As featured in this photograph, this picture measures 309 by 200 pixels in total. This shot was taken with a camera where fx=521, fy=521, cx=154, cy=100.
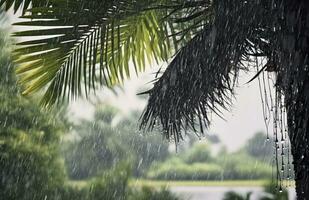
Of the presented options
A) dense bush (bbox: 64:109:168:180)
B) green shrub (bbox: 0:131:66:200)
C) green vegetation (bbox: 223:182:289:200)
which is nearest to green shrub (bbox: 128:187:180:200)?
green shrub (bbox: 0:131:66:200)

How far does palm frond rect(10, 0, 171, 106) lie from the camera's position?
7.80 feet

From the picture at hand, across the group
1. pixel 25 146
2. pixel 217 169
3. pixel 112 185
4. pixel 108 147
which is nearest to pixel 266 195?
pixel 112 185

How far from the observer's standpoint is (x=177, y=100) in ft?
8.30

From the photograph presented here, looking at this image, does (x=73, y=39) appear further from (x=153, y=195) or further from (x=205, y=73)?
(x=153, y=195)

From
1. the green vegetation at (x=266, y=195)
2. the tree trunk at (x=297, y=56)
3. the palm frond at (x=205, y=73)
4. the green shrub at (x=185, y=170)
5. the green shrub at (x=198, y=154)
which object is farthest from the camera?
the green shrub at (x=198, y=154)

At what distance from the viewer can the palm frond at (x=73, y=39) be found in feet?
7.80

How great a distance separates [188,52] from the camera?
2.38 metres

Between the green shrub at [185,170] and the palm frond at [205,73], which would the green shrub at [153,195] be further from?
the green shrub at [185,170]

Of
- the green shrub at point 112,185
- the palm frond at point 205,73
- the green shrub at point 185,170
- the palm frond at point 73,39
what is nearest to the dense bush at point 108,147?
the green shrub at point 185,170

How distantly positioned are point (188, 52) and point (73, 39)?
1.87ft

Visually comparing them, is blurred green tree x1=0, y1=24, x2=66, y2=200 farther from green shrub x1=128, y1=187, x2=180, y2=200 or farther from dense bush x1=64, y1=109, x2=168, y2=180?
dense bush x1=64, y1=109, x2=168, y2=180

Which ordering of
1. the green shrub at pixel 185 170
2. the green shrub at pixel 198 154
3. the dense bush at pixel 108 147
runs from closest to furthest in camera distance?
the dense bush at pixel 108 147 → the green shrub at pixel 185 170 → the green shrub at pixel 198 154

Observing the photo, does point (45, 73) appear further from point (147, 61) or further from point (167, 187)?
point (167, 187)

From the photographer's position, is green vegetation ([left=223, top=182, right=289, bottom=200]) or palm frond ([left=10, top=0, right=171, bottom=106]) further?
green vegetation ([left=223, top=182, right=289, bottom=200])
